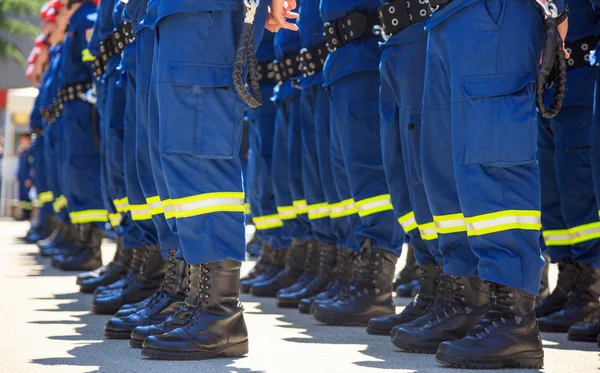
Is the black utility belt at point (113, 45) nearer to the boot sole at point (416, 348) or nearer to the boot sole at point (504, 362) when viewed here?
the boot sole at point (416, 348)

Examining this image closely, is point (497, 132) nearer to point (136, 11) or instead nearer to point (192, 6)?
point (192, 6)

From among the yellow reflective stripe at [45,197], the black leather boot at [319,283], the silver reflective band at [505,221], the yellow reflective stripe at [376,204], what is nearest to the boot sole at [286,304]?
the black leather boot at [319,283]

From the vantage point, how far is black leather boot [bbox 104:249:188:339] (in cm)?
385

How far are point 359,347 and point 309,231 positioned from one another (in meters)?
2.12

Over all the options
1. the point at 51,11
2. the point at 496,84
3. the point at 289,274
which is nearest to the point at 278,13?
the point at 496,84

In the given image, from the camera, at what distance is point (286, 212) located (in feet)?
19.8

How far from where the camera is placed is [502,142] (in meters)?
3.18

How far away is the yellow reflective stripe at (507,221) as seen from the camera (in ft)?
10.5

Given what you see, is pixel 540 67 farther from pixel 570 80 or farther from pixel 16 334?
pixel 16 334

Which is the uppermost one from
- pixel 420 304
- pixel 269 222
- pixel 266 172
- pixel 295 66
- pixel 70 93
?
pixel 295 66

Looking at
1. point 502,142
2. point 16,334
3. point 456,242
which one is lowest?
point 16,334

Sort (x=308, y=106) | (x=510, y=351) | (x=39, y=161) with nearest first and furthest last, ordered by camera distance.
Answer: (x=510, y=351) → (x=308, y=106) → (x=39, y=161)

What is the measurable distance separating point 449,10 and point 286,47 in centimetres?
241

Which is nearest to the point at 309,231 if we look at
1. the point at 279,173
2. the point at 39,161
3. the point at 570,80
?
the point at 279,173
